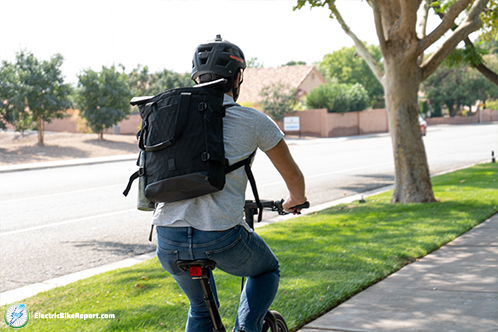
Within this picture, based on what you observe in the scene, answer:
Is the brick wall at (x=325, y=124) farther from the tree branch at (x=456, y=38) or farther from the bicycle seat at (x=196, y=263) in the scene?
the bicycle seat at (x=196, y=263)

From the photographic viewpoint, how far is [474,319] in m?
4.11

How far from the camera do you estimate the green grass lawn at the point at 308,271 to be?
4.43m

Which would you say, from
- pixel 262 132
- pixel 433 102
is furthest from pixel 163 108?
pixel 433 102

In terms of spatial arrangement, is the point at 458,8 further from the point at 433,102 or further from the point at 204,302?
the point at 433,102

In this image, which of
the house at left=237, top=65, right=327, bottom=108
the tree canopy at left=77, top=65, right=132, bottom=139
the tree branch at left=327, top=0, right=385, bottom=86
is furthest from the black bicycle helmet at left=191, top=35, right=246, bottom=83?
the house at left=237, top=65, right=327, bottom=108

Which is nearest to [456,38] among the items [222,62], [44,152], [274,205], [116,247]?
[116,247]

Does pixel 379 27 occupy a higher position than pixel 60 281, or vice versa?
pixel 379 27

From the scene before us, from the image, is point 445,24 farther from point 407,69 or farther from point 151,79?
point 151,79

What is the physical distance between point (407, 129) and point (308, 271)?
178 inches

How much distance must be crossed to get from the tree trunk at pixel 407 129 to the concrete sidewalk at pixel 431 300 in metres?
3.27

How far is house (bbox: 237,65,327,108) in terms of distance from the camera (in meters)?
53.1

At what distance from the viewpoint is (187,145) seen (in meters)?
2.43

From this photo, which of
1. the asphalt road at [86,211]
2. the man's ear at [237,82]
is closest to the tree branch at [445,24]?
the asphalt road at [86,211]

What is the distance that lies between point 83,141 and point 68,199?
777 inches
